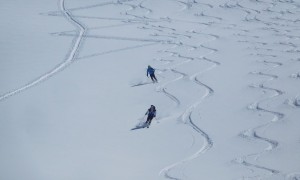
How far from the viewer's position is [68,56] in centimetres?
2044

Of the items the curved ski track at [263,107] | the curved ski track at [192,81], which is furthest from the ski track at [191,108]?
the curved ski track at [263,107]

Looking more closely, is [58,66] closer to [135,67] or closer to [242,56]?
[135,67]

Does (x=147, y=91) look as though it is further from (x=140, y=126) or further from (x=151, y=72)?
(x=140, y=126)

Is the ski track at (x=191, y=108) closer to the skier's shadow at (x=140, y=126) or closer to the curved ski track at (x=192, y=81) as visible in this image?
the curved ski track at (x=192, y=81)

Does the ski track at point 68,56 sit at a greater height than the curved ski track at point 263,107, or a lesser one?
lesser

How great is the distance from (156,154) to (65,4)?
19.6 metres

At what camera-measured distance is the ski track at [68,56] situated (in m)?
16.3

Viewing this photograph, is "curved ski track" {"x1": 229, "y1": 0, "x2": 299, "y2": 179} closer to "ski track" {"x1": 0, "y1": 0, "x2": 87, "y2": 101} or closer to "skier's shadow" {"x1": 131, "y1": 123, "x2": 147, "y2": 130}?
"skier's shadow" {"x1": 131, "y1": 123, "x2": 147, "y2": 130}

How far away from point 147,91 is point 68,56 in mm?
5458

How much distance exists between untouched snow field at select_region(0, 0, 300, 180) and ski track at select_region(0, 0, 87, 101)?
2.2 inches

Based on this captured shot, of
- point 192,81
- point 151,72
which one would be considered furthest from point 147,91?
point 192,81

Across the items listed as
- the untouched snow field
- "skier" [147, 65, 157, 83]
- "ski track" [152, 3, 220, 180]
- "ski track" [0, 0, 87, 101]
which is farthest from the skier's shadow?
"ski track" [0, 0, 87, 101]

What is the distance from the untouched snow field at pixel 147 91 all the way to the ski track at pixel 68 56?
0.06 meters

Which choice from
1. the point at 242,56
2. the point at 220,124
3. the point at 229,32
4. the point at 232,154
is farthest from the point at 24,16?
the point at 232,154
